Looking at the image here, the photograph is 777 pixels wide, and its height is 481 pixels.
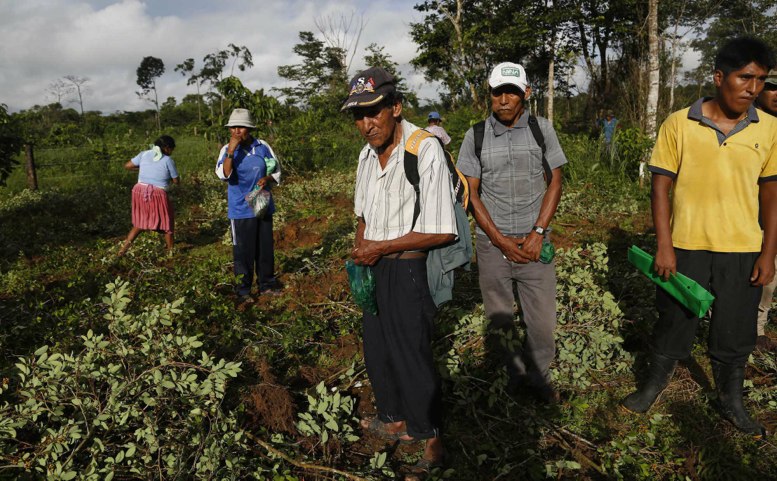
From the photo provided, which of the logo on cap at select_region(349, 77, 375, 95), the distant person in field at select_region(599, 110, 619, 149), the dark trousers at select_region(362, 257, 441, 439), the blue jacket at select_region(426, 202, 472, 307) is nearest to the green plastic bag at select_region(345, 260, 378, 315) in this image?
the dark trousers at select_region(362, 257, 441, 439)

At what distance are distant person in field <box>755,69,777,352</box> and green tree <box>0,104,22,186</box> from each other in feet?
29.7

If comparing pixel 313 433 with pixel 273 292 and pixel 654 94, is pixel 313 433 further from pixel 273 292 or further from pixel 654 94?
Answer: pixel 654 94

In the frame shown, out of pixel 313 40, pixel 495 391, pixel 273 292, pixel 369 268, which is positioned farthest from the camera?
pixel 313 40

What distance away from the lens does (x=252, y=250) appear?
16.7ft

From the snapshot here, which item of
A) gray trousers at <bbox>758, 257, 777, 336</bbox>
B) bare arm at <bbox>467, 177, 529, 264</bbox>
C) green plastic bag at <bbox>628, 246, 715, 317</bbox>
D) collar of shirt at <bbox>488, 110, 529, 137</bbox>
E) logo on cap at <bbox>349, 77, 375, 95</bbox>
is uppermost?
logo on cap at <bbox>349, 77, 375, 95</bbox>

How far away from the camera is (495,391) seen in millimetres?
3084

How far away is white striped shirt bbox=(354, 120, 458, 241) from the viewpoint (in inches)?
91.7

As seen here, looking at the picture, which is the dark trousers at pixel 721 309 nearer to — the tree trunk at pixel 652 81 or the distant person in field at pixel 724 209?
the distant person in field at pixel 724 209

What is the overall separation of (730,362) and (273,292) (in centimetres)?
391

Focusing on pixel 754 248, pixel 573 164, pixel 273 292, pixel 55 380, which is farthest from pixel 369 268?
pixel 573 164

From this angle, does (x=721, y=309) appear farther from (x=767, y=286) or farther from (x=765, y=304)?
(x=765, y=304)

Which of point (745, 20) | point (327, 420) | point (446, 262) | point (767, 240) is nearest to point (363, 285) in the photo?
point (446, 262)

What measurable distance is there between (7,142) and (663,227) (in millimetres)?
8746

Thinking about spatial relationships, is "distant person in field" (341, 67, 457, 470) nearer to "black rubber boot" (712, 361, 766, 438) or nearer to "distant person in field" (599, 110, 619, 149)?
"black rubber boot" (712, 361, 766, 438)
